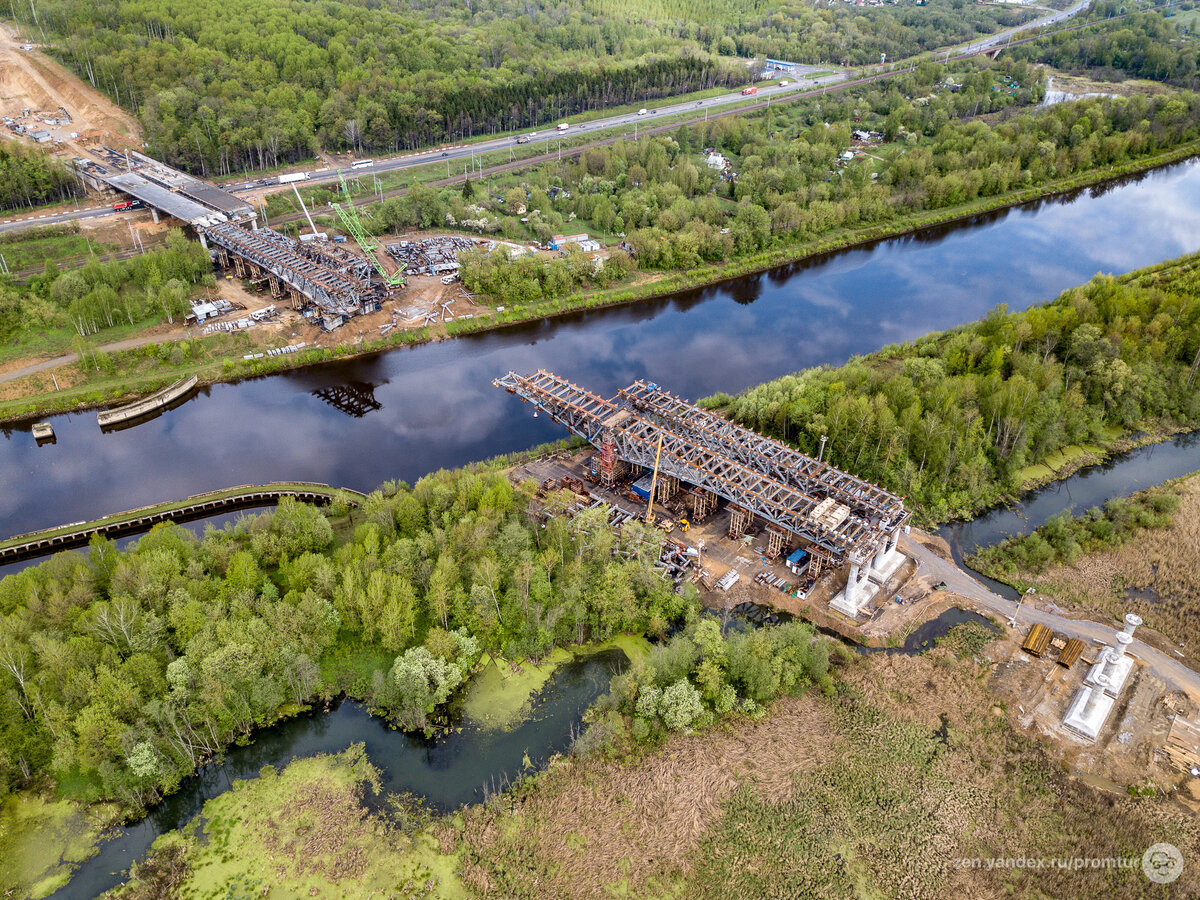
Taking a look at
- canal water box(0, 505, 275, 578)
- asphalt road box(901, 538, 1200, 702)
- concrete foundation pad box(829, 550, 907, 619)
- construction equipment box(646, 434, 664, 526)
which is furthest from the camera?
construction equipment box(646, 434, 664, 526)

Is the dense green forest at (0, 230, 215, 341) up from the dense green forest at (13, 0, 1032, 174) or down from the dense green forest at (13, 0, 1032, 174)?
down

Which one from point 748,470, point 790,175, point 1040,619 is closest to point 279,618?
point 748,470

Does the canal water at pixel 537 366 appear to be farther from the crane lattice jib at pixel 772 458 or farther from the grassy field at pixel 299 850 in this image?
the grassy field at pixel 299 850

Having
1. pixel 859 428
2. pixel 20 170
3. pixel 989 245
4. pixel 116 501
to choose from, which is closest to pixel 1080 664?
pixel 859 428

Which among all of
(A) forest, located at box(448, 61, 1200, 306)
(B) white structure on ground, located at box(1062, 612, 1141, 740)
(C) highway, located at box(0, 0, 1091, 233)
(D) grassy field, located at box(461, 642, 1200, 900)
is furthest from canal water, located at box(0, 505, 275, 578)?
(C) highway, located at box(0, 0, 1091, 233)

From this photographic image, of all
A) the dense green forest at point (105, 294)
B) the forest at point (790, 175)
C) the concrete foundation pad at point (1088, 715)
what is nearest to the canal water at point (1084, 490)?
the concrete foundation pad at point (1088, 715)

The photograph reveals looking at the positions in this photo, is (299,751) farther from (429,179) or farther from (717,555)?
(429,179)

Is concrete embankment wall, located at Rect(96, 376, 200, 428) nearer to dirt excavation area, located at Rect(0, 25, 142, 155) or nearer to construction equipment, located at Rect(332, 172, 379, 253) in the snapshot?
construction equipment, located at Rect(332, 172, 379, 253)
